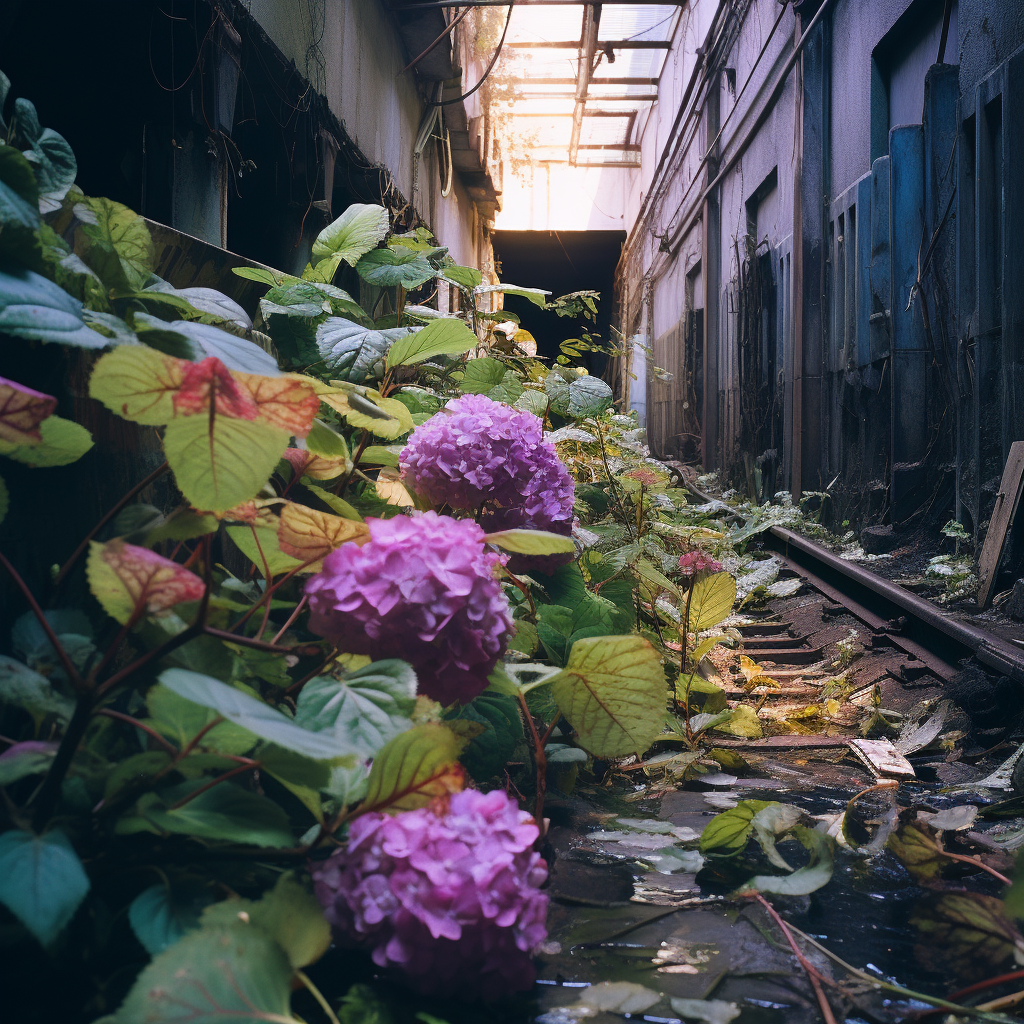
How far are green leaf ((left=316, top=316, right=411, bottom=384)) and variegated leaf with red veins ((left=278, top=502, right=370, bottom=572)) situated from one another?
570 millimetres

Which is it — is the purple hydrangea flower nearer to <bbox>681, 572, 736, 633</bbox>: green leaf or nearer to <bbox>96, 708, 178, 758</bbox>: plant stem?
<bbox>96, 708, 178, 758</bbox>: plant stem

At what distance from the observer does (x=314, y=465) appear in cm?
105

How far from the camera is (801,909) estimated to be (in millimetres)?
996

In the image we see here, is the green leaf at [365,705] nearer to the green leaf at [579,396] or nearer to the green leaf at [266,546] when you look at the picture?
the green leaf at [266,546]

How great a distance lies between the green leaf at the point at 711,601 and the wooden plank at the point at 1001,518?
4.43 feet

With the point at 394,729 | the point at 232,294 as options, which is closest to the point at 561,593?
the point at 394,729

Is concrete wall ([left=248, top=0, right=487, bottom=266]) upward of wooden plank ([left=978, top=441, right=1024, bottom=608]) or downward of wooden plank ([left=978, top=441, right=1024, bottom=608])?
upward

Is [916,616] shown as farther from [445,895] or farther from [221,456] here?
[221,456]

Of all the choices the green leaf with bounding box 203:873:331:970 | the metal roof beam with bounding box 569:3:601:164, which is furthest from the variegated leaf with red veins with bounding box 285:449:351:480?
the metal roof beam with bounding box 569:3:601:164

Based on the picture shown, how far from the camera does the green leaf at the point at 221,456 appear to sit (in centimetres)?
69

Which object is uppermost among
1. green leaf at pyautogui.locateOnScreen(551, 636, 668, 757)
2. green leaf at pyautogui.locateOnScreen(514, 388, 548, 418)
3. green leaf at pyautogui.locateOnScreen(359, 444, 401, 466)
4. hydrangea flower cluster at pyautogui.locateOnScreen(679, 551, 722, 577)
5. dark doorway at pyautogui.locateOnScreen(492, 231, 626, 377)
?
dark doorway at pyautogui.locateOnScreen(492, 231, 626, 377)

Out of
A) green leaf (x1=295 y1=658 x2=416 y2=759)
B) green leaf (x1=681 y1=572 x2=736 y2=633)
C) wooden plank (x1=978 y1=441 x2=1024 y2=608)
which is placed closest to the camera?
green leaf (x1=295 y1=658 x2=416 y2=759)

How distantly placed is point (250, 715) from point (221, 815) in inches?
7.2

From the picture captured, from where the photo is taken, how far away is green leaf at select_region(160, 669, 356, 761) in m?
0.54
